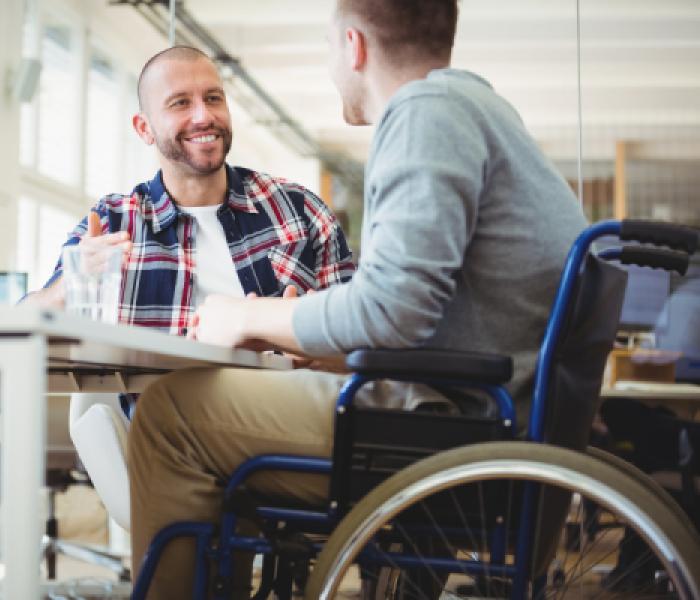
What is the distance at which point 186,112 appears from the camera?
2383mm

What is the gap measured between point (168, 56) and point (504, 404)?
153 centimetres

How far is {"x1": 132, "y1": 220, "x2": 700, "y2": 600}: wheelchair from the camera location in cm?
106

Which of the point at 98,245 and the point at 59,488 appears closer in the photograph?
the point at 98,245

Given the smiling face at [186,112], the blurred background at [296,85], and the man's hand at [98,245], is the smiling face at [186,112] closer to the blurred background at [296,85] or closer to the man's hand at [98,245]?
the man's hand at [98,245]

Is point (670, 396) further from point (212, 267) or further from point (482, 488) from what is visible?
point (482, 488)

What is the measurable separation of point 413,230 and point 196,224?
3.83 ft

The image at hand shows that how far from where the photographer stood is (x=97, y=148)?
825 centimetres

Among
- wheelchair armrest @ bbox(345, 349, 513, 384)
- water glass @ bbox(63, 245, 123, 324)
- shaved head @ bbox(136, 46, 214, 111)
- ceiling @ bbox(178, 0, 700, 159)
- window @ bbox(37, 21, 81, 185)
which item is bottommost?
wheelchair armrest @ bbox(345, 349, 513, 384)

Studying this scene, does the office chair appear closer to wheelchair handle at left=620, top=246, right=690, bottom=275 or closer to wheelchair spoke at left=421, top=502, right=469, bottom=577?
wheelchair spoke at left=421, top=502, right=469, bottom=577

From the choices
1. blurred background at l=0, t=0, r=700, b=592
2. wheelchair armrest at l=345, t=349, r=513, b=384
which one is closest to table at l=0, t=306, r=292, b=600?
wheelchair armrest at l=345, t=349, r=513, b=384

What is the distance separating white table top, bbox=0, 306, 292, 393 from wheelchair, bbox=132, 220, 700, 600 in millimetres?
180

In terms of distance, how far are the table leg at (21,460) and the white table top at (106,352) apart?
0.02m

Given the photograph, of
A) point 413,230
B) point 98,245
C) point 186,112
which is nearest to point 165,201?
point 186,112

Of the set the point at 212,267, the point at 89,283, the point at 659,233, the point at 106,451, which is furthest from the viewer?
the point at 212,267
